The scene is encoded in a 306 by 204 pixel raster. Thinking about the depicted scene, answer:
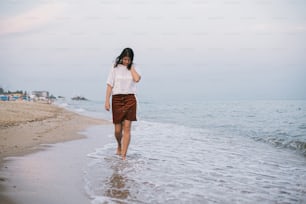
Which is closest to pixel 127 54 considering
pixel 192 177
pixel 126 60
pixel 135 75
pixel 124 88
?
pixel 126 60

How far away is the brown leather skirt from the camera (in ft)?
17.6

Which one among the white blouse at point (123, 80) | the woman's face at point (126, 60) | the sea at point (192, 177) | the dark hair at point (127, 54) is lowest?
the sea at point (192, 177)

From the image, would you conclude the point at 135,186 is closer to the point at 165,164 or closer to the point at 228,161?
the point at 165,164

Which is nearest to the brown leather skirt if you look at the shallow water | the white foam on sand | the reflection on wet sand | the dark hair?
the dark hair

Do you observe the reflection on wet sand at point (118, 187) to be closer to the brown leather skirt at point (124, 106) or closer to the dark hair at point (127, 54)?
the brown leather skirt at point (124, 106)

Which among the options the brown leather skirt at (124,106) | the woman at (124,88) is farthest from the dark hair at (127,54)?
the brown leather skirt at (124,106)

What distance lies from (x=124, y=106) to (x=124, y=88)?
0.32m

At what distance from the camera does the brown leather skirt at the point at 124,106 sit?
5.35 meters

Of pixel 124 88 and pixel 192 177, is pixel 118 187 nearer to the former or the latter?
pixel 192 177

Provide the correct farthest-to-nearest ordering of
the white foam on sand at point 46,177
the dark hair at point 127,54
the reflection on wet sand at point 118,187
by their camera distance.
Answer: the dark hair at point 127,54 < the reflection on wet sand at point 118,187 < the white foam on sand at point 46,177

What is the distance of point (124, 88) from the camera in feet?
17.7

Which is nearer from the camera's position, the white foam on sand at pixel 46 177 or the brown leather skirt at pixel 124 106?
the white foam on sand at pixel 46 177

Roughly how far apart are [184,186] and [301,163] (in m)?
3.11

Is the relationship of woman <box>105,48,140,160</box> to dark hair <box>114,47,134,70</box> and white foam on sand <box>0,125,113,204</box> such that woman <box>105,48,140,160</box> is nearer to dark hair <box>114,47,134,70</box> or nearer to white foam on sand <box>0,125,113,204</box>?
dark hair <box>114,47,134,70</box>
